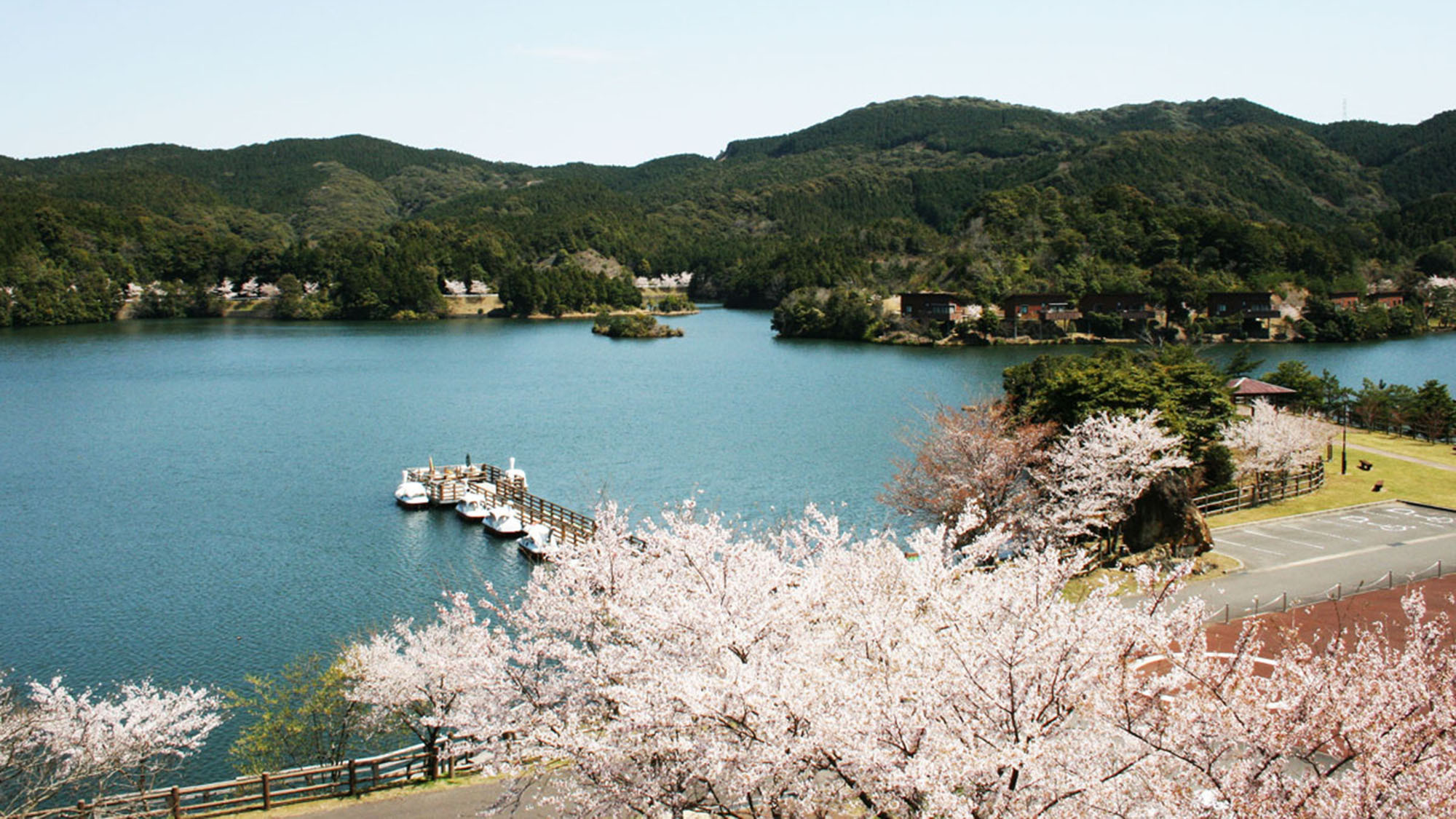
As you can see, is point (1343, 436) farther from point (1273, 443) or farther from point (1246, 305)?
point (1246, 305)

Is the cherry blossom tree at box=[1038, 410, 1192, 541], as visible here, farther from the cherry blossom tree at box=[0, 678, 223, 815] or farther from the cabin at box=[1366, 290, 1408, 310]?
the cabin at box=[1366, 290, 1408, 310]

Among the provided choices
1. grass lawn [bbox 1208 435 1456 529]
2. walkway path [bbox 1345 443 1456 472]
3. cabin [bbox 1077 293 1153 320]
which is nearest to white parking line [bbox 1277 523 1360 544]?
grass lawn [bbox 1208 435 1456 529]

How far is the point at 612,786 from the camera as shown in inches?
321

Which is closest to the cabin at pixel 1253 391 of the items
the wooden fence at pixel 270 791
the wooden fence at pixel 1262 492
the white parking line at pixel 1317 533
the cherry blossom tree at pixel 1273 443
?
the cherry blossom tree at pixel 1273 443

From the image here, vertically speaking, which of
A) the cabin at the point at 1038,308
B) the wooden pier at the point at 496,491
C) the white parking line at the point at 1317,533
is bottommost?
the wooden pier at the point at 496,491

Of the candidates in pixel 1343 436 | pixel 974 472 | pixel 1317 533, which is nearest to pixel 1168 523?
pixel 974 472

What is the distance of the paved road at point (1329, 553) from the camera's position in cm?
1644

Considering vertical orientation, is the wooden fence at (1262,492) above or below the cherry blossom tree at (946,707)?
below

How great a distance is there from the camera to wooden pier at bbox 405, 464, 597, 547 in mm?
24141

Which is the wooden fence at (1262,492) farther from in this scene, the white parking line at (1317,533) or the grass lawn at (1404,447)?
the grass lawn at (1404,447)

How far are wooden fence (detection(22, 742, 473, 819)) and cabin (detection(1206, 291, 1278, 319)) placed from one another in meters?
71.9

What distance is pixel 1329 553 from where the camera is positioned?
18719 mm

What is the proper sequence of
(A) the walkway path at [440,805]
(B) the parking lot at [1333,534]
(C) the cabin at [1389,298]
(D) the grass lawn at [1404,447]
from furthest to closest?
1. (C) the cabin at [1389,298]
2. (D) the grass lawn at [1404,447]
3. (B) the parking lot at [1333,534]
4. (A) the walkway path at [440,805]

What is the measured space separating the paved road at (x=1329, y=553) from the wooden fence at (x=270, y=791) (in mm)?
11035
